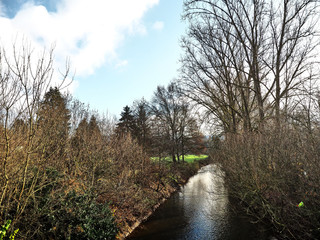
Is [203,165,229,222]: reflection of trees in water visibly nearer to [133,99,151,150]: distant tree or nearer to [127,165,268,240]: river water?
[127,165,268,240]: river water

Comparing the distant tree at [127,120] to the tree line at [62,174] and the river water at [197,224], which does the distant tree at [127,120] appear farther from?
the river water at [197,224]

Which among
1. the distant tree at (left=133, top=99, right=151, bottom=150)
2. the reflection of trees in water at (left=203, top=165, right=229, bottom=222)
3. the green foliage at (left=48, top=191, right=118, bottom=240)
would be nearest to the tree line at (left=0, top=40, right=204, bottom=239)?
the green foliage at (left=48, top=191, right=118, bottom=240)

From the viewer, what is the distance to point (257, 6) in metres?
11.1

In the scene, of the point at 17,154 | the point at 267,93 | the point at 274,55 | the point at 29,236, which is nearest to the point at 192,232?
the point at 29,236

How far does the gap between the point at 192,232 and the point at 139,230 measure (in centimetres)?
210

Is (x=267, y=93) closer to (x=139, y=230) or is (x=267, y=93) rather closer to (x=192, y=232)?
(x=192, y=232)

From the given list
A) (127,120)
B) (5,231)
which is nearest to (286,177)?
(5,231)

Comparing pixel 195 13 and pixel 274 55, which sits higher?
pixel 195 13

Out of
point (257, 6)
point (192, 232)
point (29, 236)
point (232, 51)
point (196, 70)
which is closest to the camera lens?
point (29, 236)

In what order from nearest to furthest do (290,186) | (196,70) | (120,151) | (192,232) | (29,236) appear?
(29,236) < (290,186) < (192,232) < (120,151) < (196,70)

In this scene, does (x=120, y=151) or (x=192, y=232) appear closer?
(x=192, y=232)

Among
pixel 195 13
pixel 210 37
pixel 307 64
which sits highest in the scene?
pixel 195 13

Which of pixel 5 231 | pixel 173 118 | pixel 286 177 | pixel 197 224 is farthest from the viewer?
pixel 173 118

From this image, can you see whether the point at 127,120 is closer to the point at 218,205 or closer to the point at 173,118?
the point at 173,118
